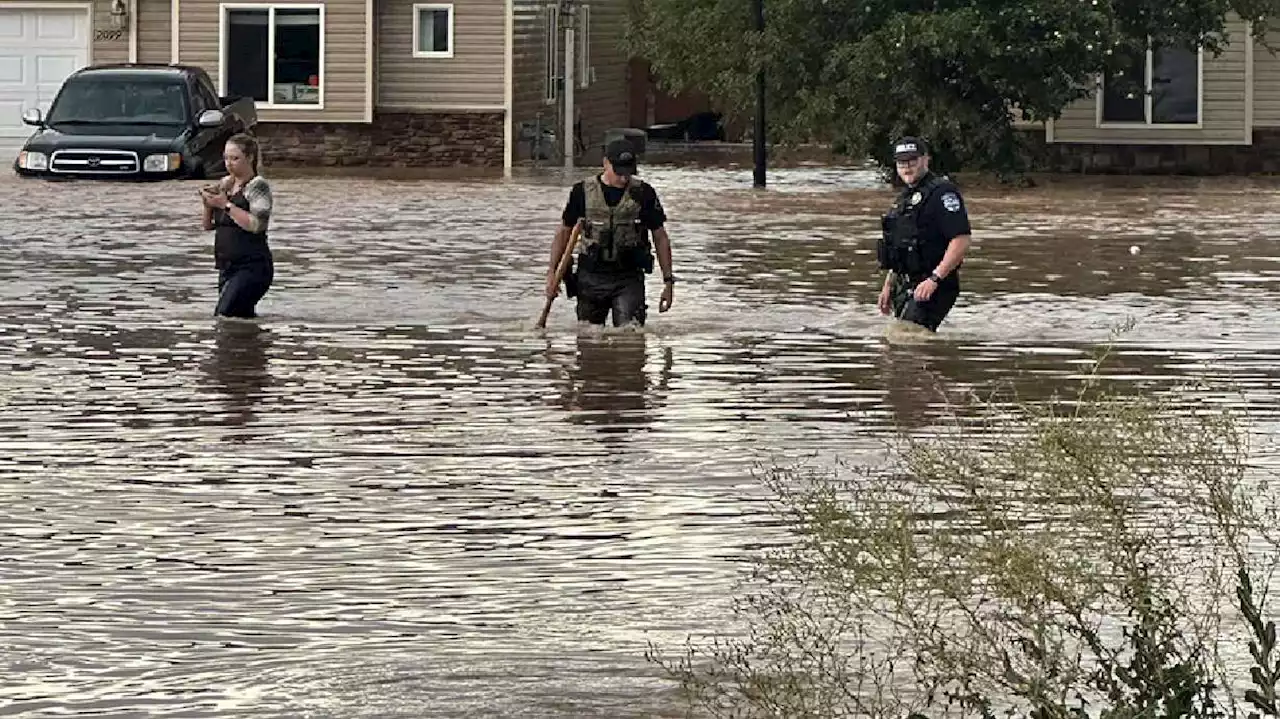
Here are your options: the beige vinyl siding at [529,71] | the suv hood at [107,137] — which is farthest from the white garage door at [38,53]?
the suv hood at [107,137]

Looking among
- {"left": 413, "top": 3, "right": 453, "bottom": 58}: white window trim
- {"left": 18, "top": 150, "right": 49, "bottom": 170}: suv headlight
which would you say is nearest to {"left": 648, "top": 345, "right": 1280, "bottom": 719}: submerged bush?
{"left": 18, "top": 150, "right": 49, "bottom": 170}: suv headlight

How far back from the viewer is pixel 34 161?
3559cm

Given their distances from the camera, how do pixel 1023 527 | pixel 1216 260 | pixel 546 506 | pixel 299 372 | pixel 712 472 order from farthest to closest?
pixel 1216 260
pixel 299 372
pixel 712 472
pixel 546 506
pixel 1023 527

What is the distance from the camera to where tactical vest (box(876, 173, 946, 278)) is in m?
17.1

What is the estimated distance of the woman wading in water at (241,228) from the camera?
18562 millimetres

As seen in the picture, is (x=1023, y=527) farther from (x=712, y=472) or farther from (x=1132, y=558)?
(x=712, y=472)

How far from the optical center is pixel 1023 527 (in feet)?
24.0

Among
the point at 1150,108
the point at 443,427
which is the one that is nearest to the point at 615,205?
the point at 443,427

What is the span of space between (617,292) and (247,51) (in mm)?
25846

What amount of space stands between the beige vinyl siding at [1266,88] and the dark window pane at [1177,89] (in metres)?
0.85

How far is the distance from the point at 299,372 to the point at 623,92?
38145 millimetres

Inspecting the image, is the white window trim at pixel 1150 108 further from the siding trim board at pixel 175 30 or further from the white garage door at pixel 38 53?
the white garage door at pixel 38 53

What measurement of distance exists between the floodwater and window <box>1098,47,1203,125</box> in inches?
553

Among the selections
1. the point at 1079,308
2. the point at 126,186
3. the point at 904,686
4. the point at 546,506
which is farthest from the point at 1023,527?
the point at 126,186
